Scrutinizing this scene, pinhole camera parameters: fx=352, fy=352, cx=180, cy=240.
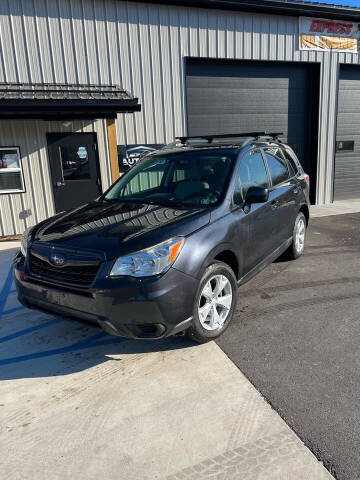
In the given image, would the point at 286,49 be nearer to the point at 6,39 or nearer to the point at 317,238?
the point at 317,238

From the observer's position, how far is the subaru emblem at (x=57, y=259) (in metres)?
2.85

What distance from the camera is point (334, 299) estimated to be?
4.15 meters

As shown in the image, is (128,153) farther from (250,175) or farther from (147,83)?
(250,175)

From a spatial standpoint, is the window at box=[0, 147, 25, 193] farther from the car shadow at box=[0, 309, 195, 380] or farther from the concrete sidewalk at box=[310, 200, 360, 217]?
the concrete sidewalk at box=[310, 200, 360, 217]

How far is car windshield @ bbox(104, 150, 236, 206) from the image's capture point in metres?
3.59

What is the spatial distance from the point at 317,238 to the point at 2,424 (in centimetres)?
633

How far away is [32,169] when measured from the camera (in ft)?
26.5

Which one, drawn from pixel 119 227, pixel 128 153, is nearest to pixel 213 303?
pixel 119 227

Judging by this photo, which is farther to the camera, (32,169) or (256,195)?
(32,169)

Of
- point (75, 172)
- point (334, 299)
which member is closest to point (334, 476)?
point (334, 299)

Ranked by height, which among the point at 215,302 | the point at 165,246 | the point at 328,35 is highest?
the point at 328,35

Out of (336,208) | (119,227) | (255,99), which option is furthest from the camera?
(336,208)

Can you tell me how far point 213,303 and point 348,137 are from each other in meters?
10.9

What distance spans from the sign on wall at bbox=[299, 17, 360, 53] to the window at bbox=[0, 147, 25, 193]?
8539mm
